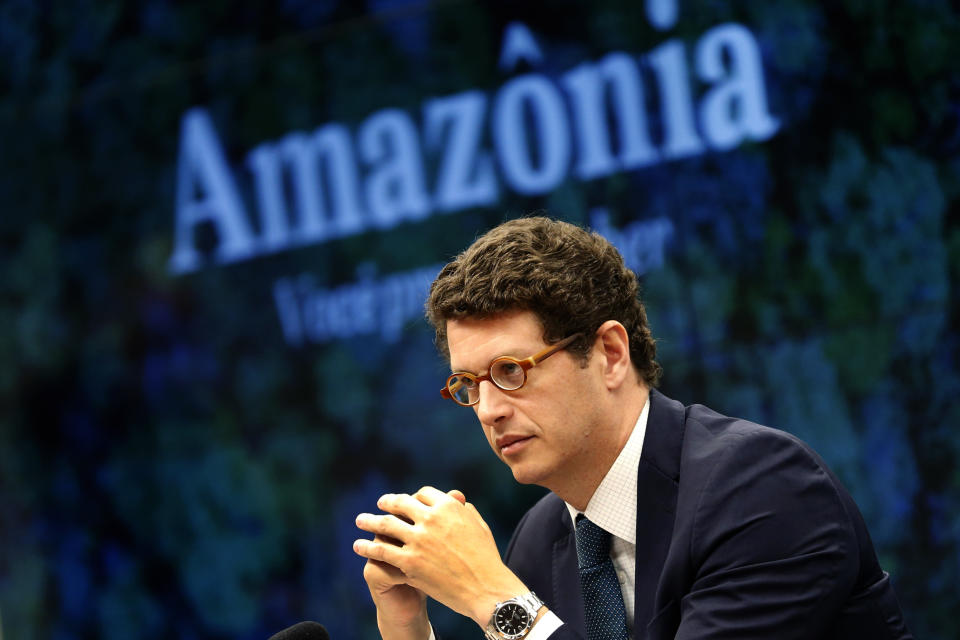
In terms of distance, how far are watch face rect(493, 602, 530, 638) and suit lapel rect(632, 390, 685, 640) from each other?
0.19 meters

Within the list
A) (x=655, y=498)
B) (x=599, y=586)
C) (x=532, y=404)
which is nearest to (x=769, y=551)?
(x=655, y=498)

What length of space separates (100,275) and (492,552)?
3.92 metres

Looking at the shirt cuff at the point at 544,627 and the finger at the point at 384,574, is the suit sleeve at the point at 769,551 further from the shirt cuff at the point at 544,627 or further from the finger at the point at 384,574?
the finger at the point at 384,574

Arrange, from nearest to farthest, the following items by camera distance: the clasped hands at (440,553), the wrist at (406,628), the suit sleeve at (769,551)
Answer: the suit sleeve at (769,551) < the clasped hands at (440,553) < the wrist at (406,628)

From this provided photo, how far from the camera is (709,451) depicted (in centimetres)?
161

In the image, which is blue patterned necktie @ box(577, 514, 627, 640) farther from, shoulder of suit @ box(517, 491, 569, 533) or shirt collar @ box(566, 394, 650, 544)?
shoulder of suit @ box(517, 491, 569, 533)

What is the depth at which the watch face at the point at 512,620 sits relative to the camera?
150 centimetres

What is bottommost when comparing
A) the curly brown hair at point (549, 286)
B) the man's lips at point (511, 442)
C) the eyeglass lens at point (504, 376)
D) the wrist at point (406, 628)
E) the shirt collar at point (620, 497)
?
the wrist at point (406, 628)

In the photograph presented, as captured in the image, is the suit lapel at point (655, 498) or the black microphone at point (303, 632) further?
the suit lapel at point (655, 498)

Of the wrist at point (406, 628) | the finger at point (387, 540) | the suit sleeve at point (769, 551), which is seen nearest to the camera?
the suit sleeve at point (769, 551)

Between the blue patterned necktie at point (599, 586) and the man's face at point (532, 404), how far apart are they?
0.40ft

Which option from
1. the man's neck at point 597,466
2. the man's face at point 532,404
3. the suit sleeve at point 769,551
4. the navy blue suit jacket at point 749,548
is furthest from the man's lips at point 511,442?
the suit sleeve at point 769,551

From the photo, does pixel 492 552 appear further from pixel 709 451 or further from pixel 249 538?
pixel 249 538

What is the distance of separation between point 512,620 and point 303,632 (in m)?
0.31
